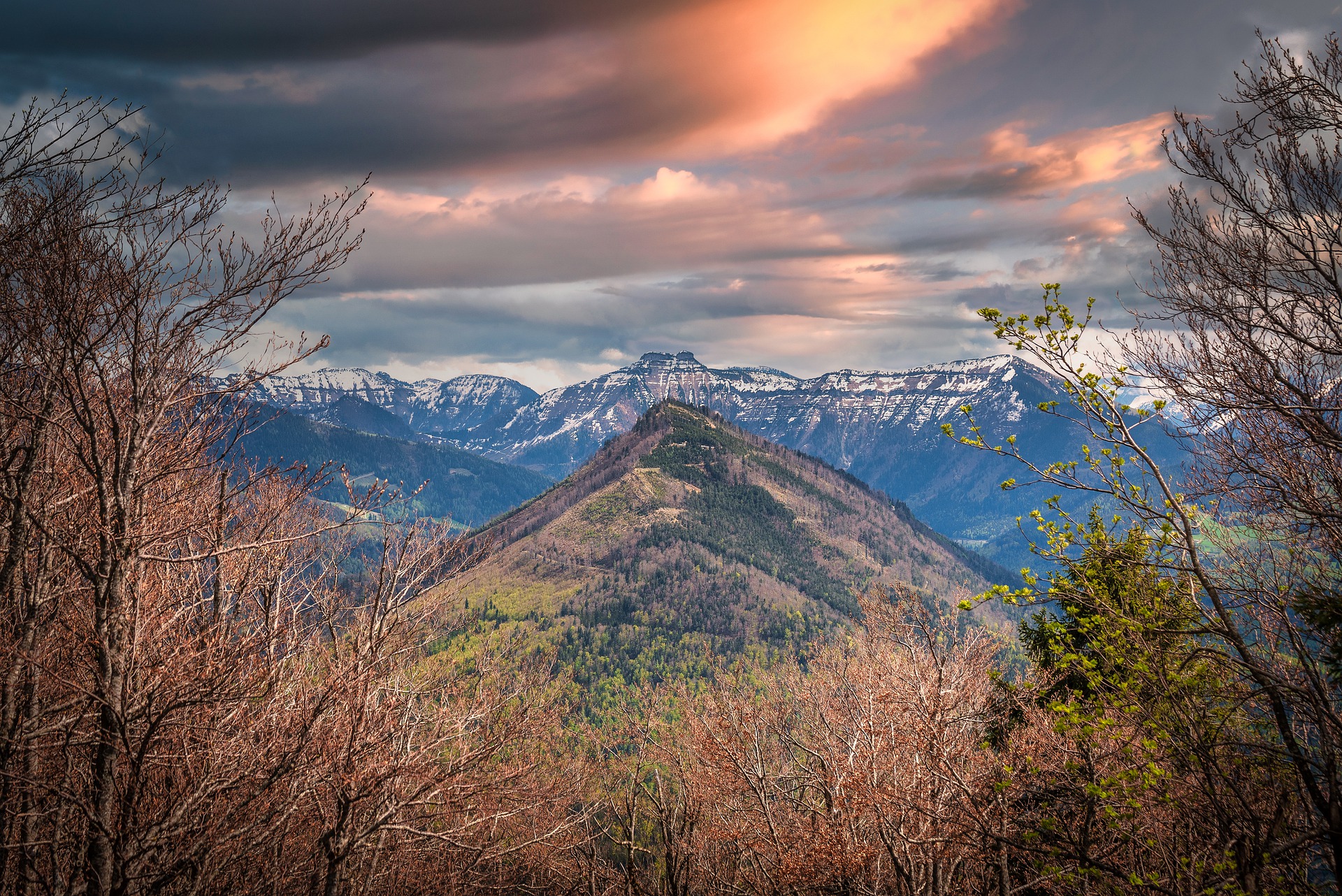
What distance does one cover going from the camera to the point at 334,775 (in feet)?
38.1

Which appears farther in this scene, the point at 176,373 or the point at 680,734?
the point at 680,734

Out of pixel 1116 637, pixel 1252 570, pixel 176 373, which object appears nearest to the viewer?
pixel 176 373

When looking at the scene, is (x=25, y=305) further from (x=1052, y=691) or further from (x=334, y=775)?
(x=1052, y=691)

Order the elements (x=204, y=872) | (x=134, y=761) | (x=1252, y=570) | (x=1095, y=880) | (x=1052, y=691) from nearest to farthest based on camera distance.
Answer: (x=134, y=761) → (x=204, y=872) → (x=1252, y=570) → (x=1095, y=880) → (x=1052, y=691)

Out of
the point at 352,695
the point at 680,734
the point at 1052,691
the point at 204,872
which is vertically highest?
the point at 352,695

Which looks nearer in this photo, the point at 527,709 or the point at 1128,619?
the point at 1128,619

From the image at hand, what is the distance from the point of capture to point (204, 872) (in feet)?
32.1

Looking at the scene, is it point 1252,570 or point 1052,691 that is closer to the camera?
point 1252,570

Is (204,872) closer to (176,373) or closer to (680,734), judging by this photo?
(176,373)

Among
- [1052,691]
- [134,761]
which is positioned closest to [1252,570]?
[1052,691]

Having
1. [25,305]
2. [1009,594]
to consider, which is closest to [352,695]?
[25,305]

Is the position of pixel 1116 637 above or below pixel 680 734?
above

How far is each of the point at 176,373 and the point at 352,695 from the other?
23.1 feet

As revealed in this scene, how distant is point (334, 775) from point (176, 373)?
7.19 metres
